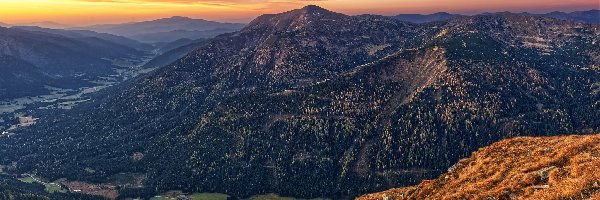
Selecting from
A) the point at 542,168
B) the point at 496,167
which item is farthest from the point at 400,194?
the point at 542,168

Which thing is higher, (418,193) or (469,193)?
(469,193)

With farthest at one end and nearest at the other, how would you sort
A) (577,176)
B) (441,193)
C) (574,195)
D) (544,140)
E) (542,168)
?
(544,140) < (441,193) < (542,168) < (577,176) < (574,195)

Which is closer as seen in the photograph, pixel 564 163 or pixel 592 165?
pixel 592 165

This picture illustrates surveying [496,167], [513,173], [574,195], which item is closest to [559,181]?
[574,195]

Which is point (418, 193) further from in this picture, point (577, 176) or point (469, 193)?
point (577, 176)

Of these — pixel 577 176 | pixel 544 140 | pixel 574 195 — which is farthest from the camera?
pixel 544 140

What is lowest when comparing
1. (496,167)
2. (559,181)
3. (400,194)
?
(400,194)

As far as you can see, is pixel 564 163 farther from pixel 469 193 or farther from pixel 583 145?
pixel 469 193
